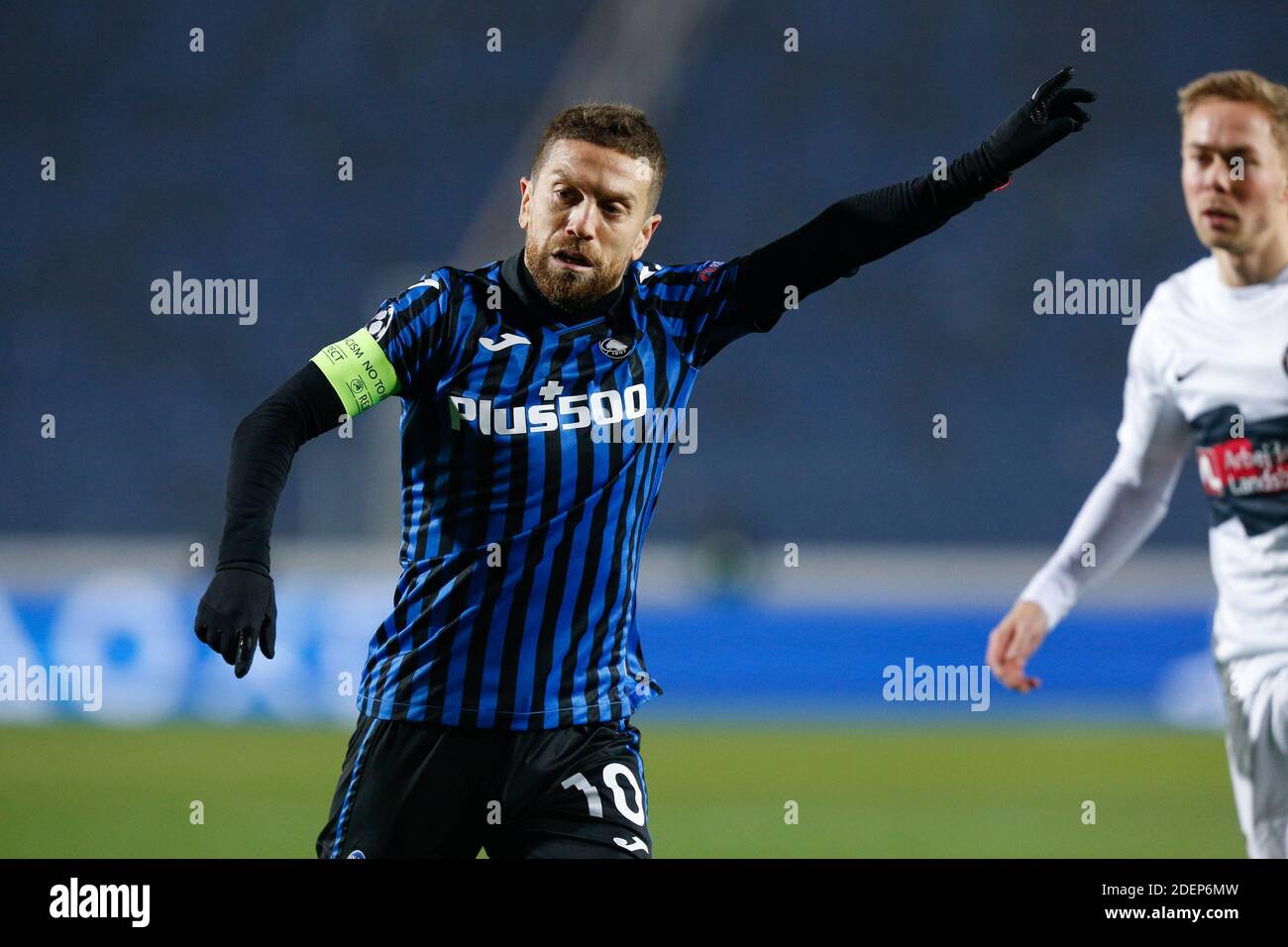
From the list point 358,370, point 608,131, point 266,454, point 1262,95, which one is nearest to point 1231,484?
point 1262,95

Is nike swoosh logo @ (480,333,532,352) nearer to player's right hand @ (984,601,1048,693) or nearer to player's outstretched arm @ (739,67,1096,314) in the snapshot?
player's outstretched arm @ (739,67,1096,314)

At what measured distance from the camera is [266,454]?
328cm

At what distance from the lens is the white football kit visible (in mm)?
4598

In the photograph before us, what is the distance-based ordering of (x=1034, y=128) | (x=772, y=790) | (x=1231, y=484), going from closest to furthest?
(x=1034, y=128)
(x=1231, y=484)
(x=772, y=790)

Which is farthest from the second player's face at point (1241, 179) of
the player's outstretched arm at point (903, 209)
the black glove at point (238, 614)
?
the black glove at point (238, 614)

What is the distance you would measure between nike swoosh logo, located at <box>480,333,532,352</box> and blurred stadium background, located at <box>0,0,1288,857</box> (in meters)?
7.62

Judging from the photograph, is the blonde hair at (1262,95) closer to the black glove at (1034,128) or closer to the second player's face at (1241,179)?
the second player's face at (1241,179)

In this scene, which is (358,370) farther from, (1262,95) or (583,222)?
(1262,95)

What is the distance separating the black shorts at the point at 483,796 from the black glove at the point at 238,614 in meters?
0.57

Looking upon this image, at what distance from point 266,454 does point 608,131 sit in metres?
1.19

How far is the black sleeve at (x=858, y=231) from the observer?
3.84 meters

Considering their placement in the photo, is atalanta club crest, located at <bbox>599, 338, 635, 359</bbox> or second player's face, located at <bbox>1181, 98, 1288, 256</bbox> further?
second player's face, located at <bbox>1181, 98, 1288, 256</bbox>

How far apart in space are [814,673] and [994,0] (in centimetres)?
846

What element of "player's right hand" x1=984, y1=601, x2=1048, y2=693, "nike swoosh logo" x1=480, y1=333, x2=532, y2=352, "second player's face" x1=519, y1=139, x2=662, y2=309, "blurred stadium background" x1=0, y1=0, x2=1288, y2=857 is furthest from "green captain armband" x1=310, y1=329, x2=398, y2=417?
"blurred stadium background" x1=0, y1=0, x2=1288, y2=857
